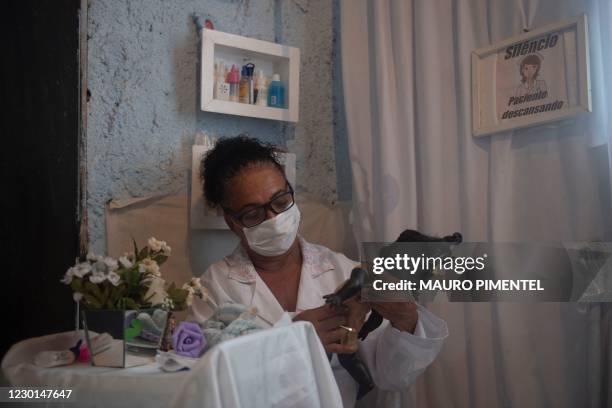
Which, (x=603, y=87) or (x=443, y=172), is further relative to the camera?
(x=443, y=172)

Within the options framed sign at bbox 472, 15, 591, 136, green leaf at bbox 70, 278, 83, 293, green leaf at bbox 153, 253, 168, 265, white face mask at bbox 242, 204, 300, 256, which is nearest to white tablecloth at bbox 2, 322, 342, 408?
green leaf at bbox 70, 278, 83, 293

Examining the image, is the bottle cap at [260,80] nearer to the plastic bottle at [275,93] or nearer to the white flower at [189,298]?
the plastic bottle at [275,93]

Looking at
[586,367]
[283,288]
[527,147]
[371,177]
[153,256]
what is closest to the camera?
[153,256]

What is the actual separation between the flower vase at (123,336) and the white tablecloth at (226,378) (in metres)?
0.02

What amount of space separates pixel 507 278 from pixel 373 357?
378 millimetres

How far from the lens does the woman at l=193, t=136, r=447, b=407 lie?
1227 mm

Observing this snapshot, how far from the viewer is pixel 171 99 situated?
5.05 feet

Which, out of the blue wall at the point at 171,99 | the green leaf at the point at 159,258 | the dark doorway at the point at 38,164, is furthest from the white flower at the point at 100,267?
the blue wall at the point at 171,99

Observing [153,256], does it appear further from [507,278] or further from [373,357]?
[507,278]

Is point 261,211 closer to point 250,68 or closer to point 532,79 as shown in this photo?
point 250,68

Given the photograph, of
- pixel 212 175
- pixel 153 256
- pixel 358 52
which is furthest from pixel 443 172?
pixel 153 256

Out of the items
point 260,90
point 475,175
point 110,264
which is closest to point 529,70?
point 475,175

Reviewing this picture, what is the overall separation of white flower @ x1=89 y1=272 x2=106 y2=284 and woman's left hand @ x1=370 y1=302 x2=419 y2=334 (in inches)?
21.5

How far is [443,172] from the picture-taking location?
57.3 inches
